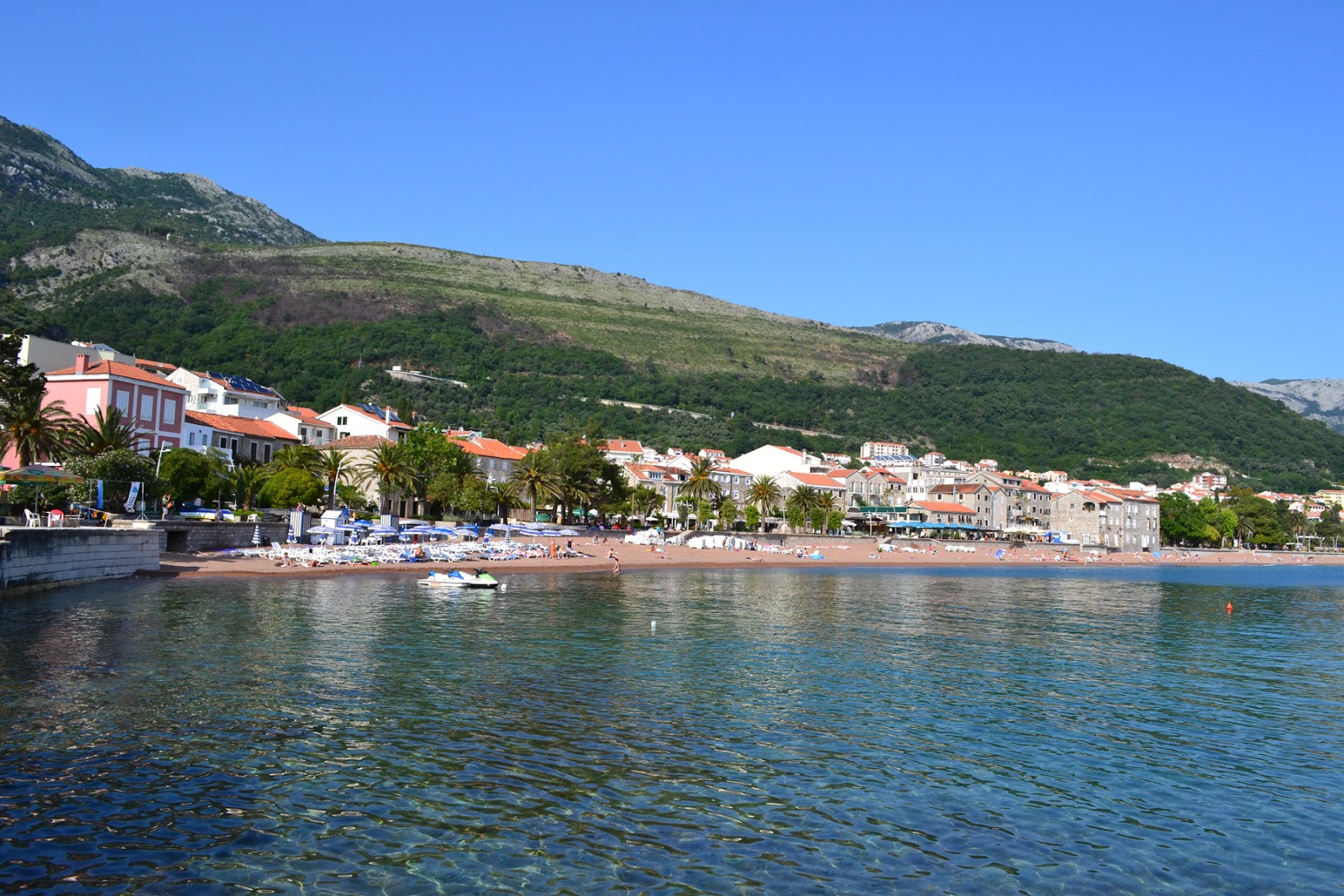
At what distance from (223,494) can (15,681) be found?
158ft

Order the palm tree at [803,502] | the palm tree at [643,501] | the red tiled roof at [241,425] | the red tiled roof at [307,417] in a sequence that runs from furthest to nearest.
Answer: the palm tree at [803,502]
the palm tree at [643,501]
the red tiled roof at [307,417]
the red tiled roof at [241,425]

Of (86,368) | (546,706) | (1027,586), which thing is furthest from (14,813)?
(1027,586)

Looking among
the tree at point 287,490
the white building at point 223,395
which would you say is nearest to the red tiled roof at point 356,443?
the white building at point 223,395

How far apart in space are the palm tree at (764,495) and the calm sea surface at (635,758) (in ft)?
254

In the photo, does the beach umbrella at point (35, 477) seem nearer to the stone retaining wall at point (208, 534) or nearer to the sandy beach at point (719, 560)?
the stone retaining wall at point (208, 534)


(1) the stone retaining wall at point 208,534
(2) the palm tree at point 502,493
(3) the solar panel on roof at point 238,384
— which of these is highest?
(3) the solar panel on roof at point 238,384

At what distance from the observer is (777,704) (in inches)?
918

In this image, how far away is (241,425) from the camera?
85688mm

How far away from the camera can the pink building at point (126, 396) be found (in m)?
61.9

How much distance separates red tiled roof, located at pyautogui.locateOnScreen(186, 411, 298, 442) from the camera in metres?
78.4

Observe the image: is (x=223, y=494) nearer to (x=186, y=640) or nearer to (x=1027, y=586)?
(x=186, y=640)

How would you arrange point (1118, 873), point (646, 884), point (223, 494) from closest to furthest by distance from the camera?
point (646, 884) < point (1118, 873) < point (223, 494)

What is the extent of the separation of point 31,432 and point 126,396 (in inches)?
627

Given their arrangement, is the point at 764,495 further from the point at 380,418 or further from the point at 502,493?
the point at 380,418
